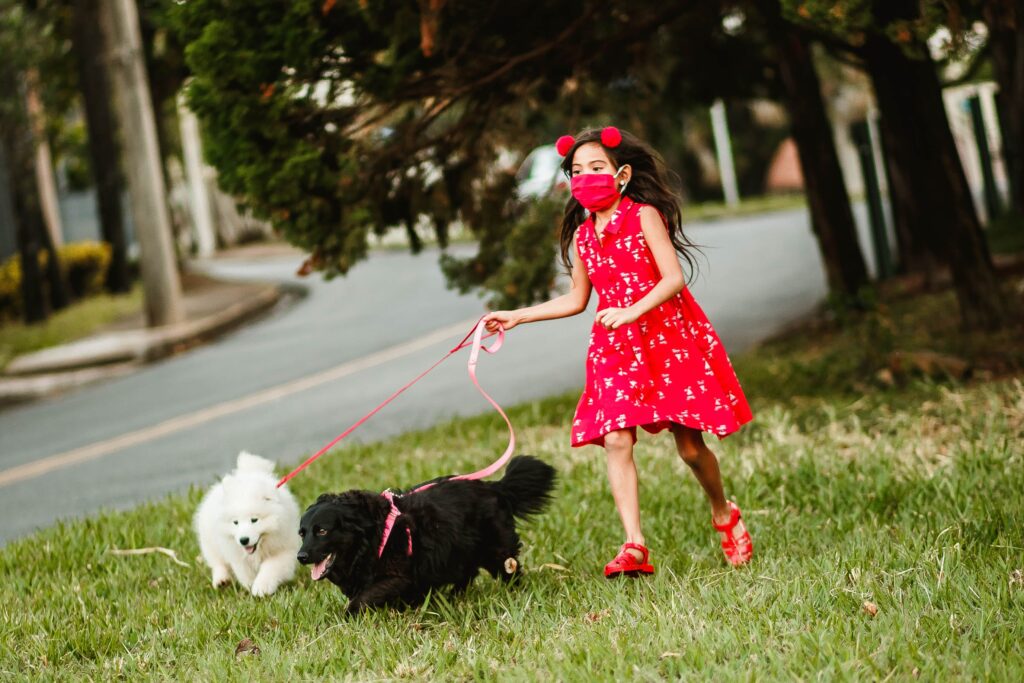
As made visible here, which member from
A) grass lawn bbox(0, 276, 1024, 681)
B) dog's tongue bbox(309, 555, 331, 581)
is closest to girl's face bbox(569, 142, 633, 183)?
grass lawn bbox(0, 276, 1024, 681)

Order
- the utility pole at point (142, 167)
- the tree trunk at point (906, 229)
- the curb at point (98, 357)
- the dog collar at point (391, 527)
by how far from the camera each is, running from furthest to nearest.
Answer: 1. the utility pole at point (142, 167)
2. the curb at point (98, 357)
3. the tree trunk at point (906, 229)
4. the dog collar at point (391, 527)

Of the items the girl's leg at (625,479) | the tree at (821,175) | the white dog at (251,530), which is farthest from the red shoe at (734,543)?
the tree at (821,175)

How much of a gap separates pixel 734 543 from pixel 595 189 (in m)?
1.52

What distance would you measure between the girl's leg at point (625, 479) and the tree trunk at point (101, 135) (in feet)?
59.2

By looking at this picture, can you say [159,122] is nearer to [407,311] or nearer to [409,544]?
[407,311]

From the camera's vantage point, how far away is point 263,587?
5293mm

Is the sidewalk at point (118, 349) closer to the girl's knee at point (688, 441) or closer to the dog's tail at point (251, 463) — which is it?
the dog's tail at point (251, 463)

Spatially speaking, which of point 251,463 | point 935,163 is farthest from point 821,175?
point 251,463

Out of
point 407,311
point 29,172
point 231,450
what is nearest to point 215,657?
point 231,450

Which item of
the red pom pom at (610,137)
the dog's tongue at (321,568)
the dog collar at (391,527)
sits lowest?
the dog's tongue at (321,568)

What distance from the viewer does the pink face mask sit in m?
4.87

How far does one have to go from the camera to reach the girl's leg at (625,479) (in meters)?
4.84

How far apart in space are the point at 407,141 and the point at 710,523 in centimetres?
378

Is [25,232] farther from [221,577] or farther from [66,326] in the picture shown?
[221,577]
